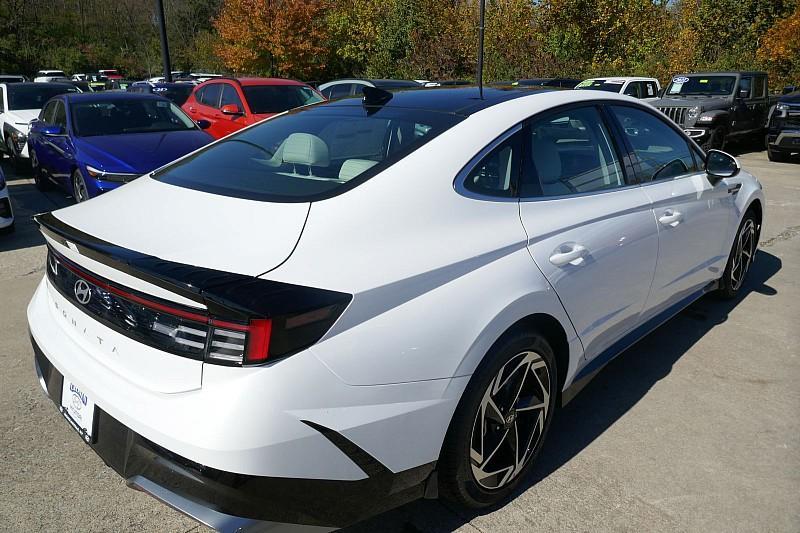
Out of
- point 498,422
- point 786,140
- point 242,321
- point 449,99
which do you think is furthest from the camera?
point 786,140

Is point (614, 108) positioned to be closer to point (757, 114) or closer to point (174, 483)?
point (174, 483)

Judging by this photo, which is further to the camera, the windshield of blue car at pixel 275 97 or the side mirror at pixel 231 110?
the windshield of blue car at pixel 275 97

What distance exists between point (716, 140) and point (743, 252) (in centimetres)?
975

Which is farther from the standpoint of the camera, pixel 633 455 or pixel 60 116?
pixel 60 116

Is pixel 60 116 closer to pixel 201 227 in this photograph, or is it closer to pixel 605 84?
pixel 201 227

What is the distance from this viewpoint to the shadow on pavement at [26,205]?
650 cm

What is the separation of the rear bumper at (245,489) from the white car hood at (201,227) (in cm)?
55

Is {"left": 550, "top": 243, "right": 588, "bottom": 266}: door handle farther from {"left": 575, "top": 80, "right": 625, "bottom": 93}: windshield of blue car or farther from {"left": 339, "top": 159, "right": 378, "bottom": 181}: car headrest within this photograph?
{"left": 575, "top": 80, "right": 625, "bottom": 93}: windshield of blue car

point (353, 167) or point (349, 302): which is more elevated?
point (353, 167)

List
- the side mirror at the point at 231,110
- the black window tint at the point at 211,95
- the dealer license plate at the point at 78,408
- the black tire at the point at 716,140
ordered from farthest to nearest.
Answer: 1. the black tire at the point at 716,140
2. the black window tint at the point at 211,95
3. the side mirror at the point at 231,110
4. the dealer license plate at the point at 78,408

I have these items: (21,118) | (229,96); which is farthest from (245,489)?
(21,118)

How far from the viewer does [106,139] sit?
7.22m

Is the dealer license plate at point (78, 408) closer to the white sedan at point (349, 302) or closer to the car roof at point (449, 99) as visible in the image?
the white sedan at point (349, 302)

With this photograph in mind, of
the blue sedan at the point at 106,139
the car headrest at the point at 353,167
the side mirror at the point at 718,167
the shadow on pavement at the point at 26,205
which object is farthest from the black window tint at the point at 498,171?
the shadow on pavement at the point at 26,205
